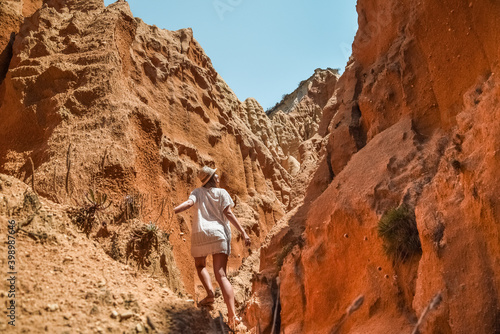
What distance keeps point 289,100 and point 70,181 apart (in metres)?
32.3

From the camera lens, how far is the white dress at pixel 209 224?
534 cm

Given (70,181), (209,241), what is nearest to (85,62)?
(70,181)

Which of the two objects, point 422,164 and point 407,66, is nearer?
point 422,164

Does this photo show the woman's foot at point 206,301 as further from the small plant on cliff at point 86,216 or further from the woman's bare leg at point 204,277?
the small plant on cliff at point 86,216

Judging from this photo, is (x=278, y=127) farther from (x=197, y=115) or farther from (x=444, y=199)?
(x=444, y=199)

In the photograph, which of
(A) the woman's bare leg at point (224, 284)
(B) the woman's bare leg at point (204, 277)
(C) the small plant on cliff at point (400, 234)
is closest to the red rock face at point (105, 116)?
(B) the woman's bare leg at point (204, 277)

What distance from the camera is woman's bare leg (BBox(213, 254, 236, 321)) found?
482cm

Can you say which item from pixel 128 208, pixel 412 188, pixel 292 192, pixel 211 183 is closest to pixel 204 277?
pixel 211 183

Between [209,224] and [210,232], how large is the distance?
0.45ft

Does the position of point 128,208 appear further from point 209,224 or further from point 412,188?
point 412,188

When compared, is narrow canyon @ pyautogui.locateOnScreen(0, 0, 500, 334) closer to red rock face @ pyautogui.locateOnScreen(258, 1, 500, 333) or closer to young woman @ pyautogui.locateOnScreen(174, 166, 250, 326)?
red rock face @ pyautogui.locateOnScreen(258, 1, 500, 333)

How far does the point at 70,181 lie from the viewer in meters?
7.87

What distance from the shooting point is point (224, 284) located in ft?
16.5

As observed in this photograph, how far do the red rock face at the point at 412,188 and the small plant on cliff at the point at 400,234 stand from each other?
0.45 feet
